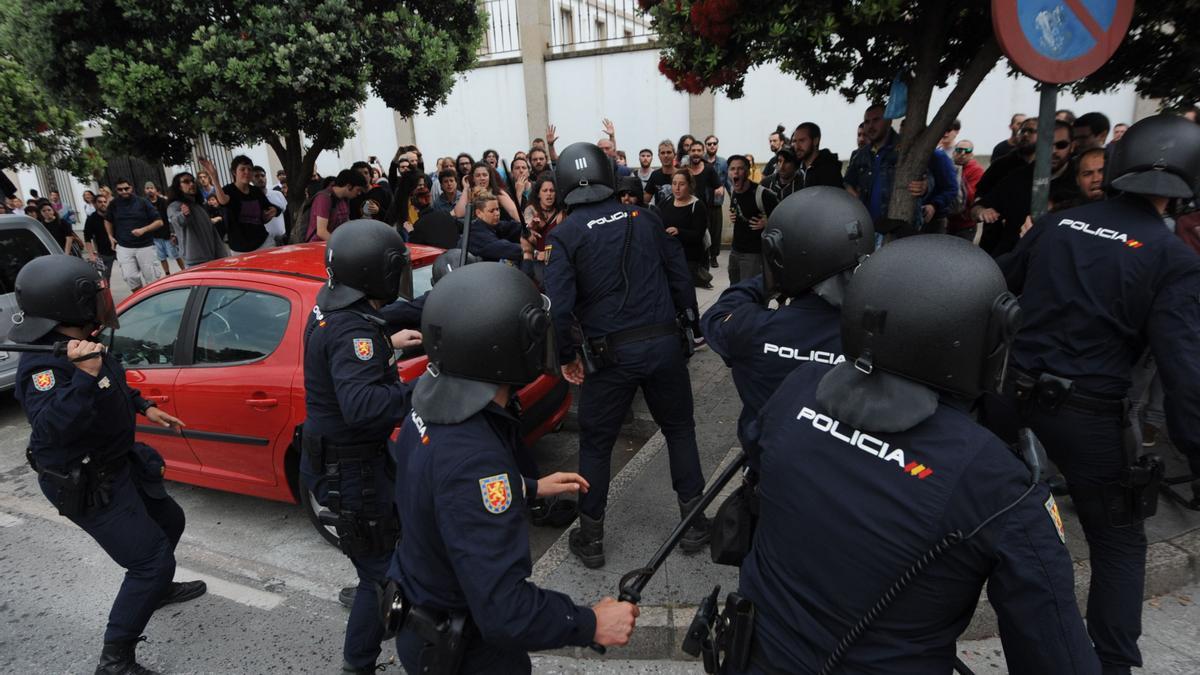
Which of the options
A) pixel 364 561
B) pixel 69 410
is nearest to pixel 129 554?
pixel 69 410

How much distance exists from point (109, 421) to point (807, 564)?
2.91m

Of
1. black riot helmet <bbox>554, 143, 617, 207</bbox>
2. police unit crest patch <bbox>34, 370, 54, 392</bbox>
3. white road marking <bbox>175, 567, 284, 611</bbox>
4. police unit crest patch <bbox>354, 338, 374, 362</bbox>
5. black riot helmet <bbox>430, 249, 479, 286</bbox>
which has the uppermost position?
black riot helmet <bbox>554, 143, 617, 207</bbox>

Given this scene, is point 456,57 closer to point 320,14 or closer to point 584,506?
point 320,14

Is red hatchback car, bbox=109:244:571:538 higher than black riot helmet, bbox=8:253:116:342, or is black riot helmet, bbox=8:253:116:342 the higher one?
black riot helmet, bbox=8:253:116:342

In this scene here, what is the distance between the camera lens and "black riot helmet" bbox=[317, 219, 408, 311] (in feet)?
8.89

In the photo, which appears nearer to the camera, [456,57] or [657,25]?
[657,25]

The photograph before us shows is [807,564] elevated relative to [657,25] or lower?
lower

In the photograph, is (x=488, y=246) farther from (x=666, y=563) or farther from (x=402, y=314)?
(x=666, y=563)

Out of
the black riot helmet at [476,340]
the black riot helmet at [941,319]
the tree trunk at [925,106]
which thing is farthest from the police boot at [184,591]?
the tree trunk at [925,106]

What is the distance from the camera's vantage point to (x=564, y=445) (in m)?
5.08

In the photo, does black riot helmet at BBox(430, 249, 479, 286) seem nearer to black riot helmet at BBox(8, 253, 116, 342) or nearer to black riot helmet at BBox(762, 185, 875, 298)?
black riot helmet at BBox(8, 253, 116, 342)

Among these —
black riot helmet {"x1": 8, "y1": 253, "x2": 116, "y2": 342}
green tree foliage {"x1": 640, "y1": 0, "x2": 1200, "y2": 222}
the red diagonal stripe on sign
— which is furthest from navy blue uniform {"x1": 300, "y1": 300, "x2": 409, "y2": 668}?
the red diagonal stripe on sign

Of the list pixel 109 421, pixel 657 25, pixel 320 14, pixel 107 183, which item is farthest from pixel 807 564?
pixel 107 183

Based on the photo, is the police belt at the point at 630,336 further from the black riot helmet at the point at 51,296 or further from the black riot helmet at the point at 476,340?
the black riot helmet at the point at 51,296
